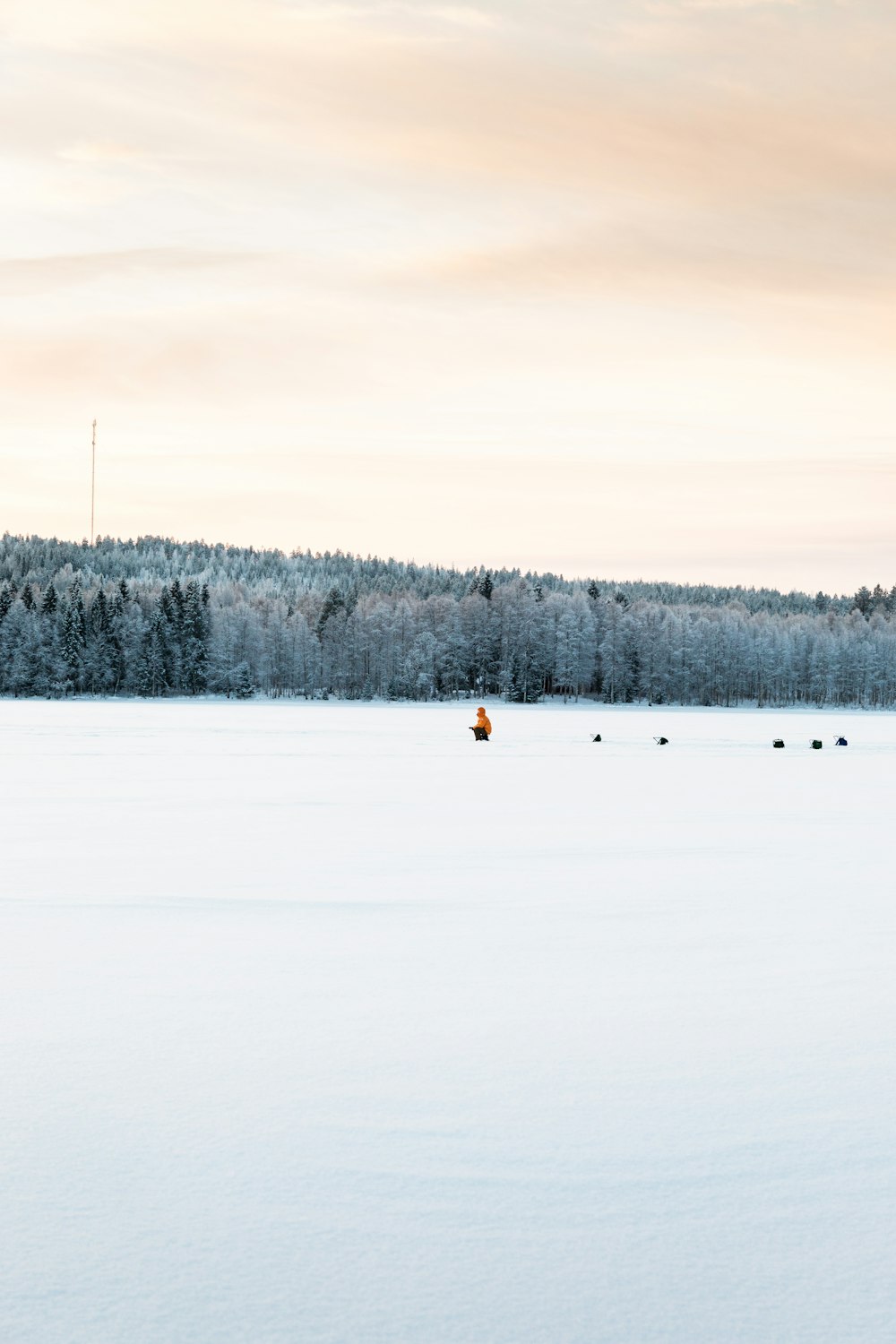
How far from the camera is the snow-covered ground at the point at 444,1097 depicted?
3500mm

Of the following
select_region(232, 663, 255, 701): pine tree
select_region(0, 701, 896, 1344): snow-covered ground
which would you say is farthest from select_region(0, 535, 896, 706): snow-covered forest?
select_region(0, 701, 896, 1344): snow-covered ground

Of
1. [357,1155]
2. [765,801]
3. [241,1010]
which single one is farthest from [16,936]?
[765,801]

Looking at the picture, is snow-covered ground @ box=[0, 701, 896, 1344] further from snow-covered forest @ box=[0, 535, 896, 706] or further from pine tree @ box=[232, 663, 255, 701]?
snow-covered forest @ box=[0, 535, 896, 706]

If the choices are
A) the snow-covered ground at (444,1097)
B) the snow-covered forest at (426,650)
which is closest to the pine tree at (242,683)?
the snow-covered forest at (426,650)

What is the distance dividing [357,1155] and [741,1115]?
1.55 meters

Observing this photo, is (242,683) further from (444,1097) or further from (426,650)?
(444,1097)

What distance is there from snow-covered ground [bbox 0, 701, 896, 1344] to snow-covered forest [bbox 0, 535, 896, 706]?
102103mm

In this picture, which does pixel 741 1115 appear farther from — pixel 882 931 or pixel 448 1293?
pixel 882 931

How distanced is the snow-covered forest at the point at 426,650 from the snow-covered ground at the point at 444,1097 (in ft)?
335

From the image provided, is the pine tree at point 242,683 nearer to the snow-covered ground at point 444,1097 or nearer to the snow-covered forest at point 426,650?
the snow-covered forest at point 426,650

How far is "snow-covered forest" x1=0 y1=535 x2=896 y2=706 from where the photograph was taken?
110875 mm

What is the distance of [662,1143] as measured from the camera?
455cm

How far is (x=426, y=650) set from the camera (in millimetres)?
117812

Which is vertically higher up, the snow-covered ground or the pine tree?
the pine tree
